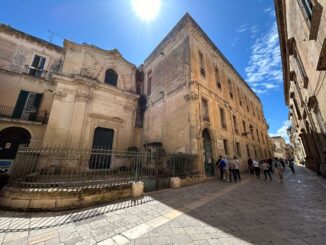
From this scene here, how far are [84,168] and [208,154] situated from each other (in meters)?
7.65

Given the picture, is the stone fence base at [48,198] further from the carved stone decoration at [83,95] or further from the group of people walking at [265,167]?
the group of people walking at [265,167]

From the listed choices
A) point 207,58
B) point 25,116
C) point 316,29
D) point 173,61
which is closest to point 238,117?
point 207,58

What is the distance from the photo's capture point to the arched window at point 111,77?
13390 millimetres

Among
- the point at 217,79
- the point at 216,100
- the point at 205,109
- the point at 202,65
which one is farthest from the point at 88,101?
the point at 217,79

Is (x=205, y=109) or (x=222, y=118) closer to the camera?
(x=205, y=109)

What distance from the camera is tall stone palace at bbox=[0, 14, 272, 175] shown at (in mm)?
10242

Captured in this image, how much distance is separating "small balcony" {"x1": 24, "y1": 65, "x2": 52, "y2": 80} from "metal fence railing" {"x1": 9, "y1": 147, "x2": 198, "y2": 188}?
25.9 ft

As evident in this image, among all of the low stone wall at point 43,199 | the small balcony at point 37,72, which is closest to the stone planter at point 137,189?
the low stone wall at point 43,199

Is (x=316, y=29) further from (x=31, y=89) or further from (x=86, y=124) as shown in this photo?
(x=31, y=89)

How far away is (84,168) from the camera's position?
21.5 feet

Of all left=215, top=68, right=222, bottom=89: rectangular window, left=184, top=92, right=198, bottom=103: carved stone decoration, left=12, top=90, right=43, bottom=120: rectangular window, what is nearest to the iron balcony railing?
left=12, top=90, right=43, bottom=120: rectangular window

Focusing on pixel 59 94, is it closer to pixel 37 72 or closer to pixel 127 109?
pixel 37 72

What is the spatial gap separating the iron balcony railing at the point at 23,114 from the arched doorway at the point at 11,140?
93 centimetres

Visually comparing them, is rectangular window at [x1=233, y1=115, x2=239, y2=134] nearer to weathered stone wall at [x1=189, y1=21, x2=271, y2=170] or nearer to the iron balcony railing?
weathered stone wall at [x1=189, y1=21, x2=271, y2=170]
